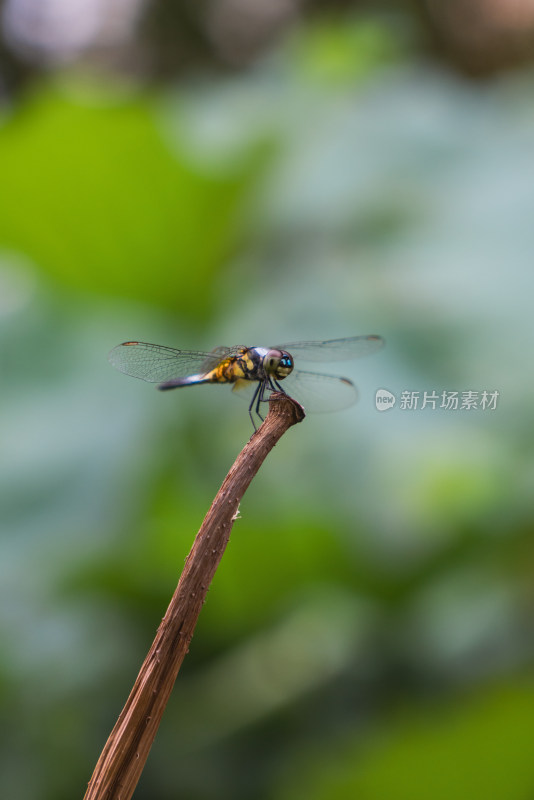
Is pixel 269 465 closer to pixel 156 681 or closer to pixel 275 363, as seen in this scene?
pixel 275 363

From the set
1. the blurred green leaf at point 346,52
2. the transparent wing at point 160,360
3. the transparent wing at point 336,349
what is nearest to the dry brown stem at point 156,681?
the transparent wing at point 160,360

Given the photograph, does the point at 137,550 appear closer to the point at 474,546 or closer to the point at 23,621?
the point at 23,621

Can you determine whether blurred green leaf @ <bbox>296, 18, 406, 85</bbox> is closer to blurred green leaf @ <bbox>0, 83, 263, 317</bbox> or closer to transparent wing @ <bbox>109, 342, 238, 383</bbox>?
blurred green leaf @ <bbox>0, 83, 263, 317</bbox>

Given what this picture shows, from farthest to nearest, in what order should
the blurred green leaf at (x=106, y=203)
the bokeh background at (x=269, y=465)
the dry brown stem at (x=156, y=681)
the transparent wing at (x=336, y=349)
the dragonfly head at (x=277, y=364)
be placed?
the blurred green leaf at (x=106, y=203), the bokeh background at (x=269, y=465), the transparent wing at (x=336, y=349), the dragonfly head at (x=277, y=364), the dry brown stem at (x=156, y=681)

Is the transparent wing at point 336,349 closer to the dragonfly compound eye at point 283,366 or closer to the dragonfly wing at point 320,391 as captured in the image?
the dragonfly wing at point 320,391

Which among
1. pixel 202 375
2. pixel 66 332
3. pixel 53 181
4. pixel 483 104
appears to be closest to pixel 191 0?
pixel 483 104
